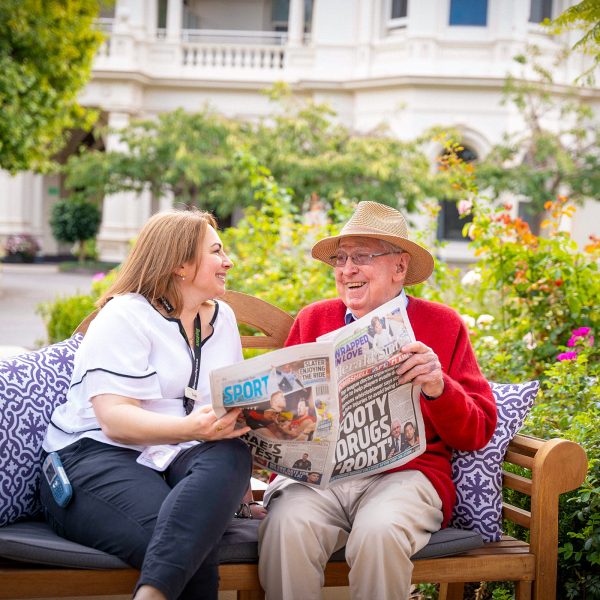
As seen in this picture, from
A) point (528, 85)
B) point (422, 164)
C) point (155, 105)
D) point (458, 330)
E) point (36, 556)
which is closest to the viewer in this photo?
point (36, 556)

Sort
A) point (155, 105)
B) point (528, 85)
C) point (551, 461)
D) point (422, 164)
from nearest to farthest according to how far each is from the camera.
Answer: point (551, 461) < point (422, 164) < point (528, 85) < point (155, 105)

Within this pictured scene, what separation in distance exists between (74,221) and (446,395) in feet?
80.0

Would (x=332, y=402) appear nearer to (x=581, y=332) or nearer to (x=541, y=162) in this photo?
(x=581, y=332)

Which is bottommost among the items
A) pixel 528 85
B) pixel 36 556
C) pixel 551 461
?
pixel 36 556

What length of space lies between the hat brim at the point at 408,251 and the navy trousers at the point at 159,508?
0.82m

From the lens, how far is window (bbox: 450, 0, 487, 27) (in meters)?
23.3

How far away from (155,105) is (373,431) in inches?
969

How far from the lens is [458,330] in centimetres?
291

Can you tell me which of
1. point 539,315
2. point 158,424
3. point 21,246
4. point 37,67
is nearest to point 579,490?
point 158,424

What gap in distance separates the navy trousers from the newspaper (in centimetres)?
17

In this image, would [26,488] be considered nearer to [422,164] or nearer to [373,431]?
[373,431]

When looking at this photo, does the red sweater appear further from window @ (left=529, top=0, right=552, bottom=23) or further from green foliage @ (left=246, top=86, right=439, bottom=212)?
window @ (left=529, top=0, right=552, bottom=23)

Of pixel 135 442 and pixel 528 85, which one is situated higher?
pixel 528 85

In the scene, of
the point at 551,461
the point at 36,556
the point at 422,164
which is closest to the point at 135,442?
the point at 36,556
